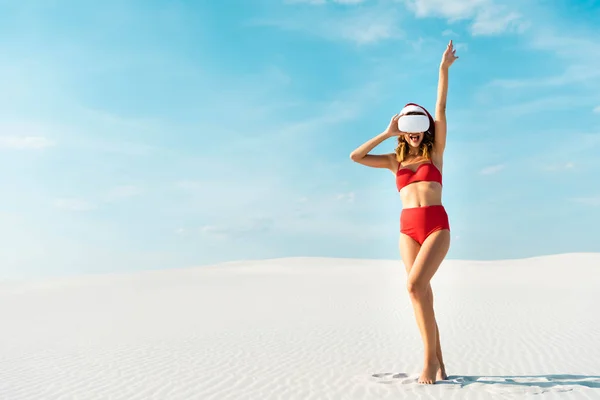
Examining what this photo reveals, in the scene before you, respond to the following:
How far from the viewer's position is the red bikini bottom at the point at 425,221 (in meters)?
6.16

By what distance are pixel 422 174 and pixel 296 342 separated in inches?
196

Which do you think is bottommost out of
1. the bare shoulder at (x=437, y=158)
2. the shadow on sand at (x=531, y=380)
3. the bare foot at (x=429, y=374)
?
the shadow on sand at (x=531, y=380)

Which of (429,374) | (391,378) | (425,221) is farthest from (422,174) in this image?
(391,378)

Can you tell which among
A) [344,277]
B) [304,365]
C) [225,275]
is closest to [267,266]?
[225,275]

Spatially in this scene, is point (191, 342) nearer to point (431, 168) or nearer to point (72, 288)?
point (431, 168)

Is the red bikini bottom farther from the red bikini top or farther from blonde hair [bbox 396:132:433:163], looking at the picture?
blonde hair [bbox 396:132:433:163]

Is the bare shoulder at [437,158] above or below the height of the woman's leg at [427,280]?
above

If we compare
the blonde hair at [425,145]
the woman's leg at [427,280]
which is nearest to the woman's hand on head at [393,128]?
the blonde hair at [425,145]

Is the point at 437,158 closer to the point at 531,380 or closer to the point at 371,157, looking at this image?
the point at 371,157

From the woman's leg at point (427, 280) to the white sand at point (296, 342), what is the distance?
0.52 metres

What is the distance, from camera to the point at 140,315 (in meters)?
15.3

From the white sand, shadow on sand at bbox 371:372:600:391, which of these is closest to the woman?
shadow on sand at bbox 371:372:600:391

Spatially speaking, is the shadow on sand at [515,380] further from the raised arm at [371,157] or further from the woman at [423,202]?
the raised arm at [371,157]

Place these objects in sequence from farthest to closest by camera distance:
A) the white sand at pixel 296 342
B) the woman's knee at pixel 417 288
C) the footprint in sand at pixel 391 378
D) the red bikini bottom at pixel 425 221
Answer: the white sand at pixel 296 342 < the footprint in sand at pixel 391 378 < the red bikini bottom at pixel 425 221 < the woman's knee at pixel 417 288
